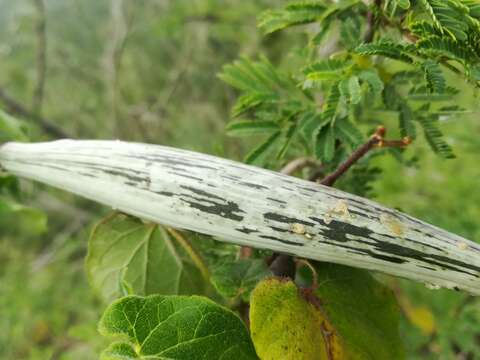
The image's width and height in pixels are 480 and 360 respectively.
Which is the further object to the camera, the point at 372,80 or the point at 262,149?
the point at 262,149

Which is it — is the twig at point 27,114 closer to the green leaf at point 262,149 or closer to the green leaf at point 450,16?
the green leaf at point 262,149

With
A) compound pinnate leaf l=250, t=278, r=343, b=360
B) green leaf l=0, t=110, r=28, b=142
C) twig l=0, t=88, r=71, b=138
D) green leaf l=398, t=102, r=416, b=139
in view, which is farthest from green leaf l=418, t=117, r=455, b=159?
twig l=0, t=88, r=71, b=138

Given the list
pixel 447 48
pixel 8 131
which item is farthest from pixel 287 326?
pixel 8 131

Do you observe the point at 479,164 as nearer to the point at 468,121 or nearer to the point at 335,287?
the point at 468,121

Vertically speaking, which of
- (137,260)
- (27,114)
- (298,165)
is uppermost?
(298,165)

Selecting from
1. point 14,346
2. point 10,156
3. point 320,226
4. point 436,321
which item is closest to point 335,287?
point 320,226

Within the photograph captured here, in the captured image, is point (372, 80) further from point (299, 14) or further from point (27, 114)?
point (27, 114)

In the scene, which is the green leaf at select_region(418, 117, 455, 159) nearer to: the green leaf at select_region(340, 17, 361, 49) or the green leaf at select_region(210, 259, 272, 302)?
the green leaf at select_region(340, 17, 361, 49)
